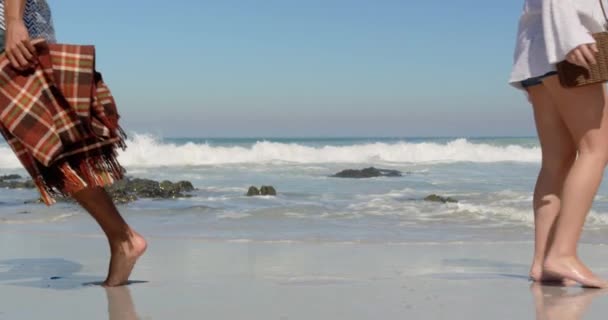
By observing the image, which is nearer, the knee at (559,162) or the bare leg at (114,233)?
the bare leg at (114,233)

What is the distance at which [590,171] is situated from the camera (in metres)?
2.98

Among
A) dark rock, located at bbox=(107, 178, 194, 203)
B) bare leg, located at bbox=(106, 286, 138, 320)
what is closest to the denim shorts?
bare leg, located at bbox=(106, 286, 138, 320)

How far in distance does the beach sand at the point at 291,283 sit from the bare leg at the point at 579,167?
115mm

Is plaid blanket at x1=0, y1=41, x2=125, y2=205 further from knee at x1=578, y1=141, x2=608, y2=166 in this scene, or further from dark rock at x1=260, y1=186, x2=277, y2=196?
dark rock at x1=260, y1=186, x2=277, y2=196

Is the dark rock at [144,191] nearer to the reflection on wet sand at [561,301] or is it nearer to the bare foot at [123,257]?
the bare foot at [123,257]

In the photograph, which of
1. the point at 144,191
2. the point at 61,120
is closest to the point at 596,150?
the point at 61,120

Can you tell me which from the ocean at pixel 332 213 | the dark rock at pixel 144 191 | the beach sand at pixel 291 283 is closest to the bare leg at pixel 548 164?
the beach sand at pixel 291 283

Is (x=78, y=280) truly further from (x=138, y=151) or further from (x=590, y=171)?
(x=138, y=151)

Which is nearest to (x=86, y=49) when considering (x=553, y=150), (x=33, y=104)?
(x=33, y=104)

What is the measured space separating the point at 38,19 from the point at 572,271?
2278 mm

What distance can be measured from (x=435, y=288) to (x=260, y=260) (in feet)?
3.77

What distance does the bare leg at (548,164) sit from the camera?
3162mm

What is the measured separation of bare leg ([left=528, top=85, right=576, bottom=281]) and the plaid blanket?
5.58ft

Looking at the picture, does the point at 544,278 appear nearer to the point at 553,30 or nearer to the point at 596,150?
the point at 596,150
